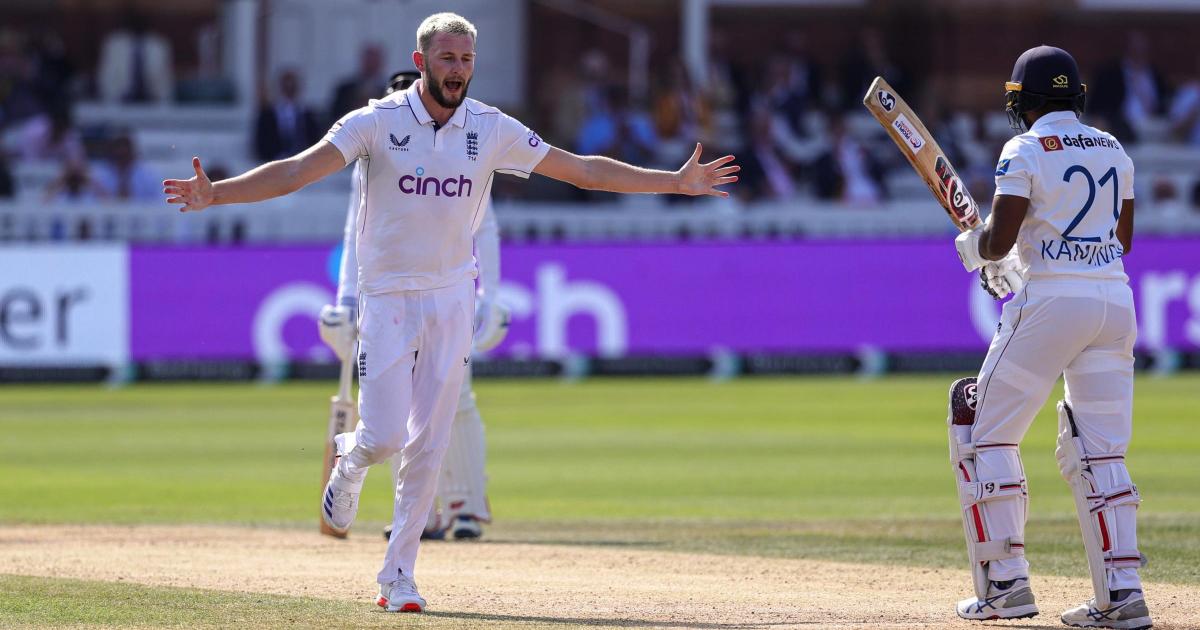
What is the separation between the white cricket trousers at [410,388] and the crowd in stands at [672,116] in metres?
14.8

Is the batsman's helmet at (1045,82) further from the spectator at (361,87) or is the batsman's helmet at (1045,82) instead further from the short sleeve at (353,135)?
the spectator at (361,87)

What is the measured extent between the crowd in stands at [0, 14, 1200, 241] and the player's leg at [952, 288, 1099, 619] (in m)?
15.9

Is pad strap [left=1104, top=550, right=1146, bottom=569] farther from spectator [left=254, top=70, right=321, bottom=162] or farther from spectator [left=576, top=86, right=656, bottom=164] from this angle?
spectator [left=254, top=70, right=321, bottom=162]

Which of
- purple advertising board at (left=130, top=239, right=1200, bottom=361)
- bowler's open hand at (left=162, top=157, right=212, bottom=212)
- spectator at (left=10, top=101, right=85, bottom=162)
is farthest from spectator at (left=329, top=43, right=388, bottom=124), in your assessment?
bowler's open hand at (left=162, top=157, right=212, bottom=212)

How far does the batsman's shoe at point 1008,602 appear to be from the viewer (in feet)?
23.0

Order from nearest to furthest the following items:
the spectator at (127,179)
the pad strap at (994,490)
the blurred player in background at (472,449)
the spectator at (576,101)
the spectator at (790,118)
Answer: the pad strap at (994,490) < the blurred player in background at (472,449) < the spectator at (127,179) < the spectator at (576,101) < the spectator at (790,118)

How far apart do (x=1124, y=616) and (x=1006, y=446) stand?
0.74 m

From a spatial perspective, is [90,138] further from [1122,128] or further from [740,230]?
[1122,128]

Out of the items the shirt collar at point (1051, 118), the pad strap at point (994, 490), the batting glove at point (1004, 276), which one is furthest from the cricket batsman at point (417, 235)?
the pad strap at point (994, 490)

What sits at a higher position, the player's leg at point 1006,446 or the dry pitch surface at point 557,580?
the player's leg at point 1006,446

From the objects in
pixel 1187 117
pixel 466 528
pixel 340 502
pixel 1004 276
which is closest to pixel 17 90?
pixel 466 528

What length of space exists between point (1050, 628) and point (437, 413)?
96.8 inches

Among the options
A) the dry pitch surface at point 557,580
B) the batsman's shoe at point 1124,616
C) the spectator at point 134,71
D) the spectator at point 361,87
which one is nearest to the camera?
the batsman's shoe at point 1124,616

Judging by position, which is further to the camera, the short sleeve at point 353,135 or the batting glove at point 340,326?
the batting glove at point 340,326
